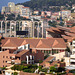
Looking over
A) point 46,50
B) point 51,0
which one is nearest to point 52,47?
point 46,50

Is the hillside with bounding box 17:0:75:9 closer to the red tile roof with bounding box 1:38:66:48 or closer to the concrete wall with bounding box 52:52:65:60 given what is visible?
the red tile roof with bounding box 1:38:66:48

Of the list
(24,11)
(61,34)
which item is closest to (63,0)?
(24,11)

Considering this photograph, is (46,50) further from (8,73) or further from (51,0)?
(51,0)

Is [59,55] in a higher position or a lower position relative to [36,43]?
lower

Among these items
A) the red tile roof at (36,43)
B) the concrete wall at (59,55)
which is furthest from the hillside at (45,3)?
the concrete wall at (59,55)

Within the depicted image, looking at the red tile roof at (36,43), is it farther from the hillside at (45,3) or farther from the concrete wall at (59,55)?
the hillside at (45,3)

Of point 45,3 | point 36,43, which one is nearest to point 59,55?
point 36,43

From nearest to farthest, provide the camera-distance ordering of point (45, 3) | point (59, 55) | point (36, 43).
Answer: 1. point (59, 55)
2. point (36, 43)
3. point (45, 3)

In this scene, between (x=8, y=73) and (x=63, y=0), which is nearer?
(x=8, y=73)

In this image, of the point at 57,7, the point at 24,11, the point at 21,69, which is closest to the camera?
the point at 21,69

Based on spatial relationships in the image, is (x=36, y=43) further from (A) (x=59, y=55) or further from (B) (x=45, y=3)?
(B) (x=45, y=3)

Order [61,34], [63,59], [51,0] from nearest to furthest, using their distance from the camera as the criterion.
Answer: [63,59]
[61,34]
[51,0]
